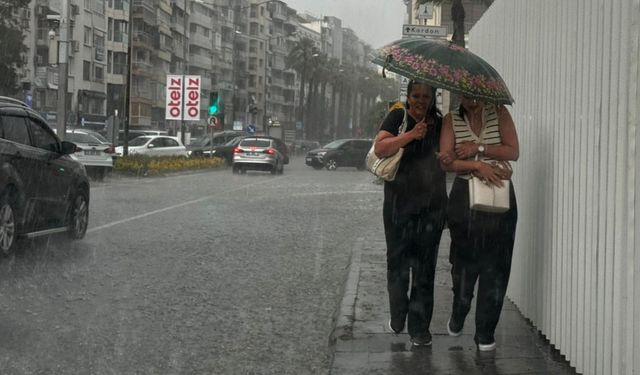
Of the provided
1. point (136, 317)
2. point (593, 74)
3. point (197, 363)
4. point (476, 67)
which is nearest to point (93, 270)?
point (136, 317)

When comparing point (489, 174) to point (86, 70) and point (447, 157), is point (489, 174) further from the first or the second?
point (86, 70)

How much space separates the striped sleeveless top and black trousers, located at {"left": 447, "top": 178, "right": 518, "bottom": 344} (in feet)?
0.76

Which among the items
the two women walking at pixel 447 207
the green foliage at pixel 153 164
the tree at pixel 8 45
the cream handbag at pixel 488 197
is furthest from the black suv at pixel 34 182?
the tree at pixel 8 45

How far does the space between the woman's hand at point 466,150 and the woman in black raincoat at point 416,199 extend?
240 mm

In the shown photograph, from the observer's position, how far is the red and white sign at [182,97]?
140ft

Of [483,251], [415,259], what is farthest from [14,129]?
[483,251]

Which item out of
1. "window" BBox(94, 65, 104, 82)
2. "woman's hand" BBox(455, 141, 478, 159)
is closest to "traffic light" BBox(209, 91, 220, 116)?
"woman's hand" BBox(455, 141, 478, 159)

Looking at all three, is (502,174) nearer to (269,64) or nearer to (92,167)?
(92,167)

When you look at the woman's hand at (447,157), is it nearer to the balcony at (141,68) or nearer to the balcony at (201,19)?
the balcony at (141,68)

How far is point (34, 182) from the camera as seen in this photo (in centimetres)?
1066

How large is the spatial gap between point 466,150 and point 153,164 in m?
28.8

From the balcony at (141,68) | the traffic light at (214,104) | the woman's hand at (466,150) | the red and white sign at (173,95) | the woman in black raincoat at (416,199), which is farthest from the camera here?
the balcony at (141,68)

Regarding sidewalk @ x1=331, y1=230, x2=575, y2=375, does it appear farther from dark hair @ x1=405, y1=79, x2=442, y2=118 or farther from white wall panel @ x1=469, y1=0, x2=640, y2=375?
dark hair @ x1=405, y1=79, x2=442, y2=118

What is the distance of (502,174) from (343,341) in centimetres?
159
